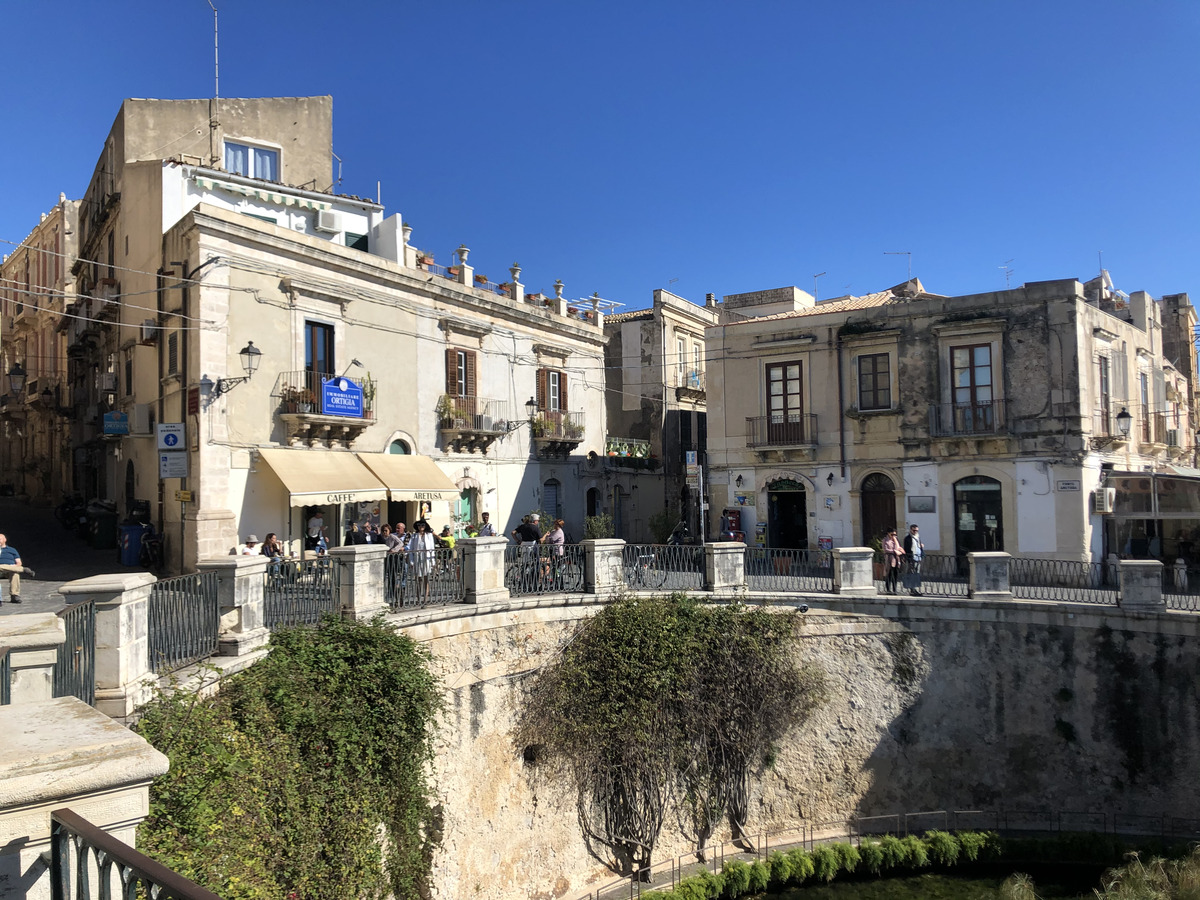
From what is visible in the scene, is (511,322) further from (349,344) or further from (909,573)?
(909,573)

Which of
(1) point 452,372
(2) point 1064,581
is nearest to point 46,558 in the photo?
(1) point 452,372

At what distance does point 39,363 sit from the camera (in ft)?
107

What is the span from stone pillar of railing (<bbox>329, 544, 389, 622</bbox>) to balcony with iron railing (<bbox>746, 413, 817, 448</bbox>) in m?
13.6

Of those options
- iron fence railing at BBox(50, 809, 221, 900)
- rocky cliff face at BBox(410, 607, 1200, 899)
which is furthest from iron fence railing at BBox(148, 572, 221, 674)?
iron fence railing at BBox(50, 809, 221, 900)

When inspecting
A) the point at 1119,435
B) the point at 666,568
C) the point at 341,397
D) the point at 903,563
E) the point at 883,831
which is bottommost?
the point at 883,831

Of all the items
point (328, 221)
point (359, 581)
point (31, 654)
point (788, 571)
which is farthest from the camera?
point (328, 221)

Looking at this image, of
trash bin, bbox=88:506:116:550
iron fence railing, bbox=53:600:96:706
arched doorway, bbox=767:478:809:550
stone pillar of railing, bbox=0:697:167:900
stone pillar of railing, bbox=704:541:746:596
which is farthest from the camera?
arched doorway, bbox=767:478:809:550

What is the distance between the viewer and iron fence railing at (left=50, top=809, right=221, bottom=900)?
2.52 metres

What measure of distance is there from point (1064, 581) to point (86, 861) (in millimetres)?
18631

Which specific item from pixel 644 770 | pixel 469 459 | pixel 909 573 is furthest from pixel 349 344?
pixel 909 573

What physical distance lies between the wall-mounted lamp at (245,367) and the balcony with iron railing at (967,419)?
53.1 ft

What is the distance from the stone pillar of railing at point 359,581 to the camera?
11367 millimetres

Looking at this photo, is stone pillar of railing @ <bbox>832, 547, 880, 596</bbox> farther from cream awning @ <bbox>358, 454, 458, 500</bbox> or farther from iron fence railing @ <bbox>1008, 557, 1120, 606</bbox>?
cream awning @ <bbox>358, 454, 458, 500</bbox>

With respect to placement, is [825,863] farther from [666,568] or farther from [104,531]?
[104,531]
